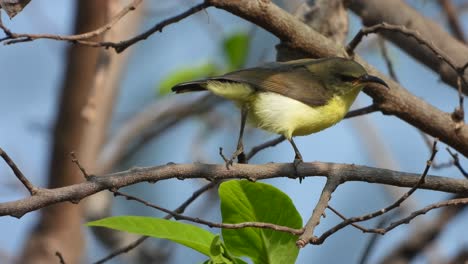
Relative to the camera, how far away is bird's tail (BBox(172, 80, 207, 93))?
3236mm

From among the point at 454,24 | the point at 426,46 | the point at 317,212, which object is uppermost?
the point at 454,24

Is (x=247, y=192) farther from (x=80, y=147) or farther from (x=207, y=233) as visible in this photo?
(x=80, y=147)

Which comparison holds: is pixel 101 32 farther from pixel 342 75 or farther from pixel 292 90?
pixel 342 75

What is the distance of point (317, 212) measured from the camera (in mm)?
2203

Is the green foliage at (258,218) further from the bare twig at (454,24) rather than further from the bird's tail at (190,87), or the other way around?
the bare twig at (454,24)

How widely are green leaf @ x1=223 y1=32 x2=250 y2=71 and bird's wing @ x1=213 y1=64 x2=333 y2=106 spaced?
54.9 inches

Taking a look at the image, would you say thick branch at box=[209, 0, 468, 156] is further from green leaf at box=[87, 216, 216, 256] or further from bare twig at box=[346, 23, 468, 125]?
green leaf at box=[87, 216, 216, 256]

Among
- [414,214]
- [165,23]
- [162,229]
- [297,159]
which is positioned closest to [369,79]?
[297,159]

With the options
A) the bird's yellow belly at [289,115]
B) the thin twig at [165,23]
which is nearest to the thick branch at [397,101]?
the bird's yellow belly at [289,115]

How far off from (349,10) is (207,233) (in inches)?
85.9

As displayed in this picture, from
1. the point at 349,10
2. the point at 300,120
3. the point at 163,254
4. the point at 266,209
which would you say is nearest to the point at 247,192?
the point at 266,209

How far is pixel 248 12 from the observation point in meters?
2.82

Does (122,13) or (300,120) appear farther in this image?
(300,120)

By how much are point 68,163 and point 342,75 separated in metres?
2.16
